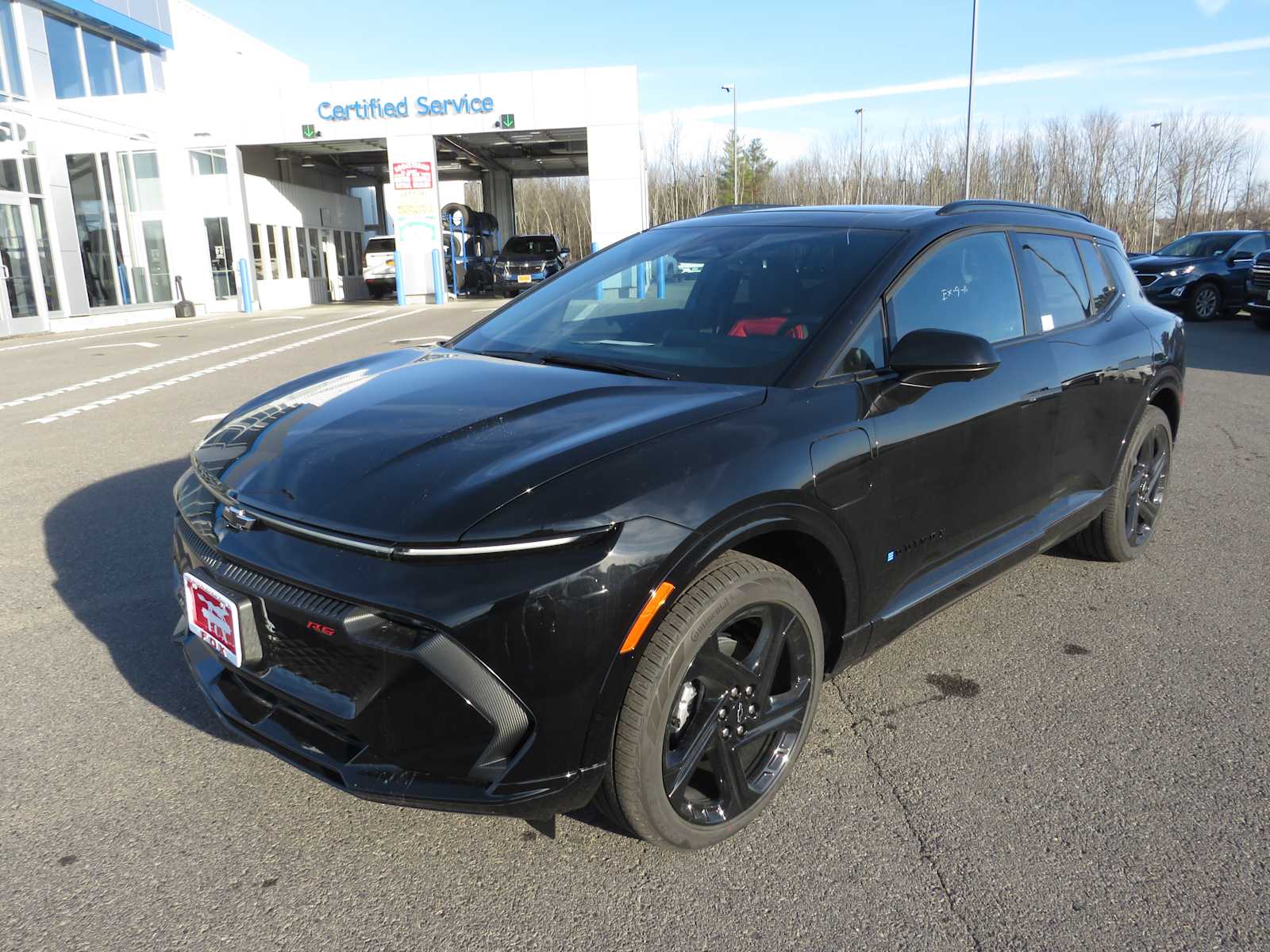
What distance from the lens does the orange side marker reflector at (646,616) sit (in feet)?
6.70

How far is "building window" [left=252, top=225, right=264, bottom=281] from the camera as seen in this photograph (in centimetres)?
2926

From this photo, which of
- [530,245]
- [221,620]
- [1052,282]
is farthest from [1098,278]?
[530,245]

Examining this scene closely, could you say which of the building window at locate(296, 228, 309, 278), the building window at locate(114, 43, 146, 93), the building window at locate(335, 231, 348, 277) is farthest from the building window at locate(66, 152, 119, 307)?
the building window at locate(335, 231, 348, 277)

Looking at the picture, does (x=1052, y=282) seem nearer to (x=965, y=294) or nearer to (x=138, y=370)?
(x=965, y=294)

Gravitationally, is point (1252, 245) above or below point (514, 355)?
above

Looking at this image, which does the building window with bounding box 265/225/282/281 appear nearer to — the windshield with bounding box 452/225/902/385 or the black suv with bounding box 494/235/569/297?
the black suv with bounding box 494/235/569/297

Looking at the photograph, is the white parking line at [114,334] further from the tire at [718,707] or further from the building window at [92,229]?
the tire at [718,707]

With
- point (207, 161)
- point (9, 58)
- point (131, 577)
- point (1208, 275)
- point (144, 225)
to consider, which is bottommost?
point (131, 577)

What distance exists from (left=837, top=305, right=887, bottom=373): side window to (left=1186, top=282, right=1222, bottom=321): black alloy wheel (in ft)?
60.2

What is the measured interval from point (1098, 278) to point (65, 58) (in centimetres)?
2617

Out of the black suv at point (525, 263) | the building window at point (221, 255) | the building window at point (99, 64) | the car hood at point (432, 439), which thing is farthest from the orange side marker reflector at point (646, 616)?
the building window at point (221, 255)

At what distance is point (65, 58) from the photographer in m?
22.4

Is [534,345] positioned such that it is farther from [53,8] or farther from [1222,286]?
[53,8]

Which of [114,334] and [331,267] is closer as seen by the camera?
[114,334]
